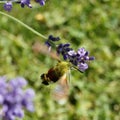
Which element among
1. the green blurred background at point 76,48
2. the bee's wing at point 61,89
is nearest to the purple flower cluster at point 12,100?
the bee's wing at point 61,89

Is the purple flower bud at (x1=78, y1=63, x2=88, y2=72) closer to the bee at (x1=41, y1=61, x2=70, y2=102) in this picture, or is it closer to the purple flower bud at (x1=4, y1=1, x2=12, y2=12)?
the bee at (x1=41, y1=61, x2=70, y2=102)

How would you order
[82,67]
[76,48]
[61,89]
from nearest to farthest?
1. [61,89]
2. [82,67]
3. [76,48]

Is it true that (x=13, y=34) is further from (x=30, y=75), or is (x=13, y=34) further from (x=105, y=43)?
(x=105, y=43)

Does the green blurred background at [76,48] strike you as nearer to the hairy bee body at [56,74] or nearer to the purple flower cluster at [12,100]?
the purple flower cluster at [12,100]

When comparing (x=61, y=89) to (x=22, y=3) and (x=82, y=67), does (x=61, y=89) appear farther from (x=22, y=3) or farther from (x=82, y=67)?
(x=22, y=3)

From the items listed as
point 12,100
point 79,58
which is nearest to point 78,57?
point 79,58
